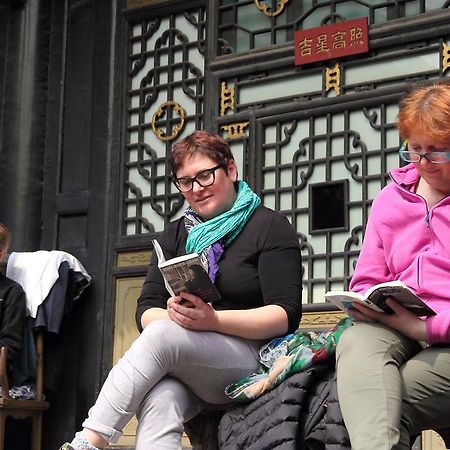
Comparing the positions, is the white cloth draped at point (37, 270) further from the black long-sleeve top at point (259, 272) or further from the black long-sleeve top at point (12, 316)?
the black long-sleeve top at point (259, 272)

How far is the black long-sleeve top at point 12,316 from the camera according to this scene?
570cm

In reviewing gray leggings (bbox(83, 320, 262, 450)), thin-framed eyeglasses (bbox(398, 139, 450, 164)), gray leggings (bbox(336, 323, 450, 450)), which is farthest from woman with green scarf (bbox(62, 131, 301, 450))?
thin-framed eyeglasses (bbox(398, 139, 450, 164))

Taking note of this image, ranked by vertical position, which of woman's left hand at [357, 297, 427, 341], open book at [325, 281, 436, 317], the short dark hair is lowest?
woman's left hand at [357, 297, 427, 341]

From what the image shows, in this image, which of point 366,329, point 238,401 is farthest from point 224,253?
point 366,329

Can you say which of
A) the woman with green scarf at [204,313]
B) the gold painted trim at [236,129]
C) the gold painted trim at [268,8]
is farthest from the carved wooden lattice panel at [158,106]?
the woman with green scarf at [204,313]

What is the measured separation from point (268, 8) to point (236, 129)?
2.36 feet

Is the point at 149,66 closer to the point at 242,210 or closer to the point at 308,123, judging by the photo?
the point at 308,123

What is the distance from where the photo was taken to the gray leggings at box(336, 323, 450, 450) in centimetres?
270

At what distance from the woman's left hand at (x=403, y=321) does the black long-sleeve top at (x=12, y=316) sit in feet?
10.5

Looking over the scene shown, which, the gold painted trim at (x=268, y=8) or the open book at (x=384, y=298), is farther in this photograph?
the gold painted trim at (x=268, y=8)

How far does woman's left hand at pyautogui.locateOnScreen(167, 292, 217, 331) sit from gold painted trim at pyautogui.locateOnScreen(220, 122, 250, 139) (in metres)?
2.69

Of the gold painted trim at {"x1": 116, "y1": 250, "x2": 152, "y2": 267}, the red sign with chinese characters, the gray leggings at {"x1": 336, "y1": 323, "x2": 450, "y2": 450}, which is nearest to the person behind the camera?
the gray leggings at {"x1": 336, "y1": 323, "x2": 450, "y2": 450}

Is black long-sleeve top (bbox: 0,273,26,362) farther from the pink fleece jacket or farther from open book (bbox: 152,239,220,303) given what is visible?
the pink fleece jacket

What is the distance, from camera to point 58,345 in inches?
244
